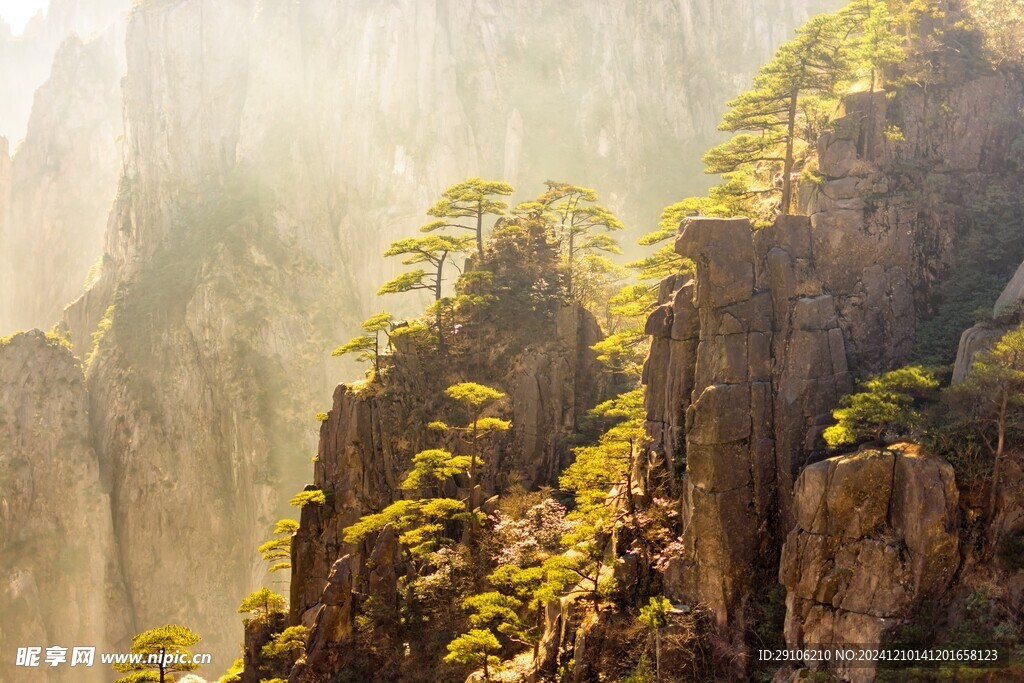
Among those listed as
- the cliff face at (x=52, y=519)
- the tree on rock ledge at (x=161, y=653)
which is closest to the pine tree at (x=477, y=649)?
the tree on rock ledge at (x=161, y=653)

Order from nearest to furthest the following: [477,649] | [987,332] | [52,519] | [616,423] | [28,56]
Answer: [987,332] < [477,649] < [616,423] < [52,519] < [28,56]

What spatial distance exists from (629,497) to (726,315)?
7.01m

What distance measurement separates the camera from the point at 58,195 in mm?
107875

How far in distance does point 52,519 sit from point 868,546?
67.9 m

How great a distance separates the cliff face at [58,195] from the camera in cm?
10738

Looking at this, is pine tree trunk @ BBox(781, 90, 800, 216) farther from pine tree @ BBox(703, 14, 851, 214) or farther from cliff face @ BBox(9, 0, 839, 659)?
cliff face @ BBox(9, 0, 839, 659)

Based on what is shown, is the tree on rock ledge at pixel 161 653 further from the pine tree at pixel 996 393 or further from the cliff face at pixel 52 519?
the cliff face at pixel 52 519

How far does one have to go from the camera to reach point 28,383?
74.9m

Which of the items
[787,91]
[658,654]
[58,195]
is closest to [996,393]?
[658,654]

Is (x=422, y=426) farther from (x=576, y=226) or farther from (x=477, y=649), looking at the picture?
(x=576, y=226)

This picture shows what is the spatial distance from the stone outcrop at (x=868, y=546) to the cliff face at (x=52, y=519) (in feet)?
205

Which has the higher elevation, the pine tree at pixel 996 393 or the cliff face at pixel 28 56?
the cliff face at pixel 28 56

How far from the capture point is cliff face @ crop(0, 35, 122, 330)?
4227 inches

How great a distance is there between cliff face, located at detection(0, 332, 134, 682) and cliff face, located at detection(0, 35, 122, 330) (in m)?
33.8
